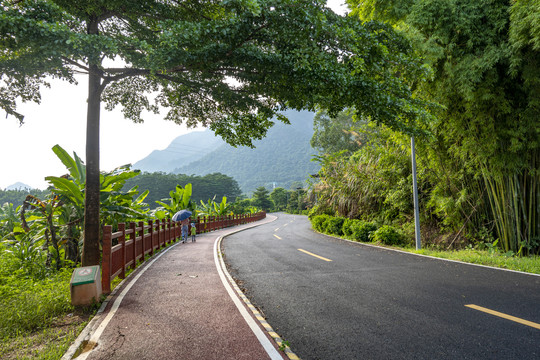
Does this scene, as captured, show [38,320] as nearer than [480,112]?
Yes

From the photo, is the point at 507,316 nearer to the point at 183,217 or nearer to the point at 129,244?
the point at 129,244

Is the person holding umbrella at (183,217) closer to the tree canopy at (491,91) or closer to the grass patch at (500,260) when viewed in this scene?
the grass patch at (500,260)

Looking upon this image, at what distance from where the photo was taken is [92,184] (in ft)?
22.2

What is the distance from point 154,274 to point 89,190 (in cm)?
278

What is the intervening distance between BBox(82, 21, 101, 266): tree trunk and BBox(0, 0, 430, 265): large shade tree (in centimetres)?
2

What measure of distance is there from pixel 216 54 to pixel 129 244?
219 inches

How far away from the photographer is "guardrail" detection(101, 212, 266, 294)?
20.2ft

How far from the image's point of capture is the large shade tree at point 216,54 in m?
4.93

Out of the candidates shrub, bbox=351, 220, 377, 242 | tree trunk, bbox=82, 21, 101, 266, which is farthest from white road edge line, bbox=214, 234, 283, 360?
shrub, bbox=351, 220, 377, 242

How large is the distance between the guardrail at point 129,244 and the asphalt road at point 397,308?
2.83 metres

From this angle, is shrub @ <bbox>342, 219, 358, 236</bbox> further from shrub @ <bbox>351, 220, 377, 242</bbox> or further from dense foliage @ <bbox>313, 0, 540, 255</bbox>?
dense foliage @ <bbox>313, 0, 540, 255</bbox>

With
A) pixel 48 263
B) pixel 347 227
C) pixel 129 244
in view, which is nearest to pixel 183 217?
pixel 129 244

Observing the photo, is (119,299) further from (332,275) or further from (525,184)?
(525,184)

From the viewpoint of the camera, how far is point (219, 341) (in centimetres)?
383
